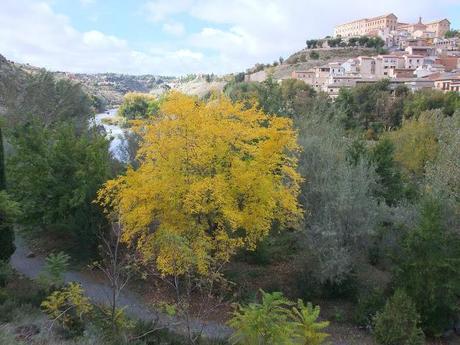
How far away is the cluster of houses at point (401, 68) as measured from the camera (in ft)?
231

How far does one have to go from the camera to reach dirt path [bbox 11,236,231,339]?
1120cm

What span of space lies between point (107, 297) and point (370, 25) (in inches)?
6367

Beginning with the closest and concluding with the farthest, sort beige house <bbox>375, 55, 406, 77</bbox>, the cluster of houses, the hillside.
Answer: the cluster of houses → beige house <bbox>375, 55, 406, 77</bbox> → the hillside

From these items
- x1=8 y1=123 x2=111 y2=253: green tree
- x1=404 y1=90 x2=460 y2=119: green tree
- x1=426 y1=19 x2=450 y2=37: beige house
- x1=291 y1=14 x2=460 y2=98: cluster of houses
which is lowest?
x1=8 y1=123 x2=111 y2=253: green tree

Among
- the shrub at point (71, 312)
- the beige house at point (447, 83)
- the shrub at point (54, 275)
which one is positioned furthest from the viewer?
the beige house at point (447, 83)

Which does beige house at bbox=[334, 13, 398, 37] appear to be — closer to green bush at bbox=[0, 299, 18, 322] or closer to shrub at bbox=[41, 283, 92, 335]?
shrub at bbox=[41, 283, 92, 335]

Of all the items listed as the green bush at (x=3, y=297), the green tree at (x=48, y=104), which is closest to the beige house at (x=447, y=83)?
the green tree at (x=48, y=104)

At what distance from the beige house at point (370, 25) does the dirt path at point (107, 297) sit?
143 metres

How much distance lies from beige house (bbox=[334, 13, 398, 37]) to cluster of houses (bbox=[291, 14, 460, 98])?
428cm

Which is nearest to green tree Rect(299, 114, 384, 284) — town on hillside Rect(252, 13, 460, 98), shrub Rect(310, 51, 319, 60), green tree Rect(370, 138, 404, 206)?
green tree Rect(370, 138, 404, 206)

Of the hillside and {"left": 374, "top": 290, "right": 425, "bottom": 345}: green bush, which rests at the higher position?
the hillside

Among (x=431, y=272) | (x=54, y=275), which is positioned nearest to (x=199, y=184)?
(x=54, y=275)

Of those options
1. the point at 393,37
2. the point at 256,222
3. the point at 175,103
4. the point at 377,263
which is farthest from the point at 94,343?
the point at 393,37

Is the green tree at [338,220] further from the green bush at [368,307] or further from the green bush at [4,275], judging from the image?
the green bush at [4,275]
